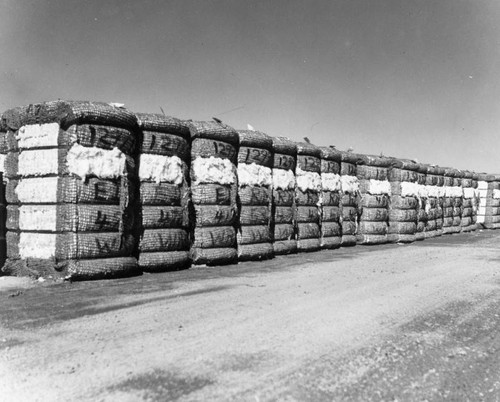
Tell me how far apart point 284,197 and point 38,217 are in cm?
445

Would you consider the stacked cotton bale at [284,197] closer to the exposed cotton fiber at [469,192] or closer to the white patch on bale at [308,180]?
the white patch on bale at [308,180]

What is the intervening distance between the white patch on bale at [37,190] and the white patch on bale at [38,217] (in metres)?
0.08

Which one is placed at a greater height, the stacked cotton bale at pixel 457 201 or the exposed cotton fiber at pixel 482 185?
→ the exposed cotton fiber at pixel 482 185

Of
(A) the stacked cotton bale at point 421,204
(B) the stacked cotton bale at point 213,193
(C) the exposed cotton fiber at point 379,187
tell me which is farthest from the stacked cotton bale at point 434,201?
(B) the stacked cotton bale at point 213,193

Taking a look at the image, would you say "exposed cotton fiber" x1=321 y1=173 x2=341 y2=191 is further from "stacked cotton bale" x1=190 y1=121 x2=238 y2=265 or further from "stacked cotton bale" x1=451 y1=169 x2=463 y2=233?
"stacked cotton bale" x1=451 y1=169 x2=463 y2=233

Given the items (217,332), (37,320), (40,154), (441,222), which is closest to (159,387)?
(217,332)

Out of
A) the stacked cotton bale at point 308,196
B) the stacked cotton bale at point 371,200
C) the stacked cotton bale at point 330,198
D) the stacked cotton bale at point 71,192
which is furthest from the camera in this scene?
the stacked cotton bale at point 371,200

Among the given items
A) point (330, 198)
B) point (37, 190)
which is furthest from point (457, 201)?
point (37, 190)

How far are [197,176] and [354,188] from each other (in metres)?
5.17

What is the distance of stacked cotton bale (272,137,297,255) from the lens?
26.1 feet

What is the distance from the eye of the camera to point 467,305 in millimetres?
4305

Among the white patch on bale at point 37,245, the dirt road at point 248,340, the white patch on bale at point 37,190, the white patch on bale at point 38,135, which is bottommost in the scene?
the dirt road at point 248,340

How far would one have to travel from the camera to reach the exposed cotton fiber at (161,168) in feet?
18.7

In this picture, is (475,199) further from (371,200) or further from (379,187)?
(371,200)
